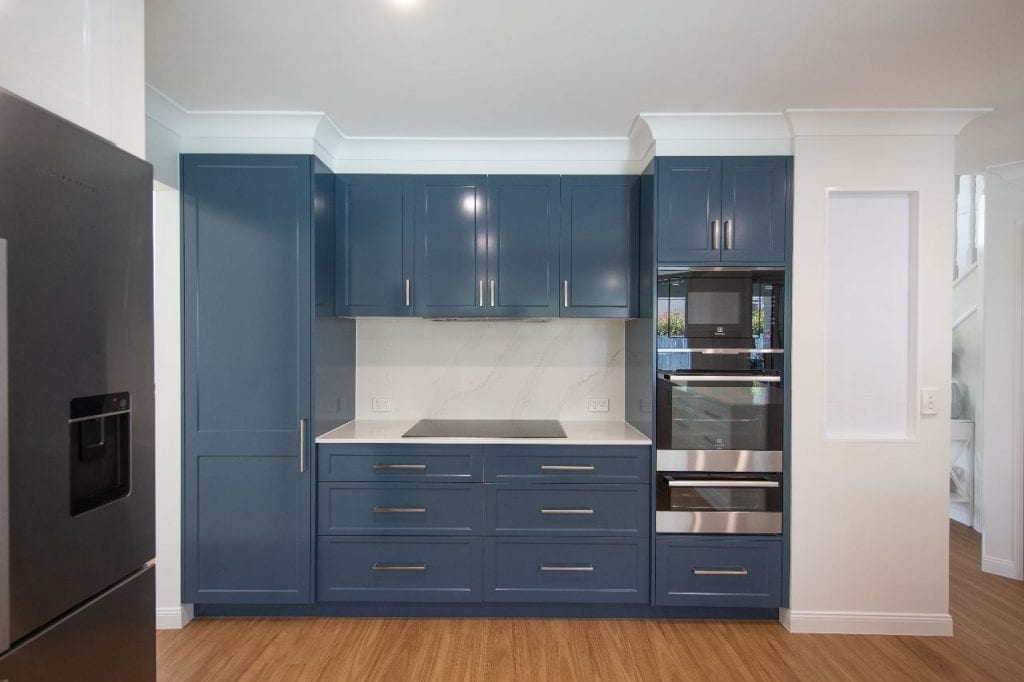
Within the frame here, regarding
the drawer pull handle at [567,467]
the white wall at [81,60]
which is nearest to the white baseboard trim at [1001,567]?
the drawer pull handle at [567,467]

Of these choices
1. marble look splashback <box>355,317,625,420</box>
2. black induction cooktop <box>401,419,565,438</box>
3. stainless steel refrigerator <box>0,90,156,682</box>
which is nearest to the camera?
stainless steel refrigerator <box>0,90,156,682</box>

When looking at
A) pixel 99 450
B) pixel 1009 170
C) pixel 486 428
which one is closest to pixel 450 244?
pixel 486 428

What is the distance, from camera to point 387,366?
10.8 ft

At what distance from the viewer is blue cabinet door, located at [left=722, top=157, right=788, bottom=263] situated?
8.63ft

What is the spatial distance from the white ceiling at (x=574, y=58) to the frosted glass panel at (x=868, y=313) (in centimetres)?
54

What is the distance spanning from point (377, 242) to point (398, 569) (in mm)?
1740

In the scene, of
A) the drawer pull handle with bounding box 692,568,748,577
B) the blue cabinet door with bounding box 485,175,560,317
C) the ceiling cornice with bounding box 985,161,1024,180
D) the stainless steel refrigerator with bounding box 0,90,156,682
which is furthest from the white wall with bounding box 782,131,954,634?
the stainless steel refrigerator with bounding box 0,90,156,682

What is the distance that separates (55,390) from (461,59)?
5.82 ft

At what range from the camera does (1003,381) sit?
325 centimetres

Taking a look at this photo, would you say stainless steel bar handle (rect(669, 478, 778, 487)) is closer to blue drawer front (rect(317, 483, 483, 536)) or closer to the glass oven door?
the glass oven door

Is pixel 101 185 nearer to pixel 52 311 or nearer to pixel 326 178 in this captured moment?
pixel 52 311

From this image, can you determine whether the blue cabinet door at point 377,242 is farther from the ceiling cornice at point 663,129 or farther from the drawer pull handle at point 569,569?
the drawer pull handle at point 569,569

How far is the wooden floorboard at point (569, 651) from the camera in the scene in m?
2.26

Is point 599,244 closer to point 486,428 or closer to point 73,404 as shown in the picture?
point 486,428
